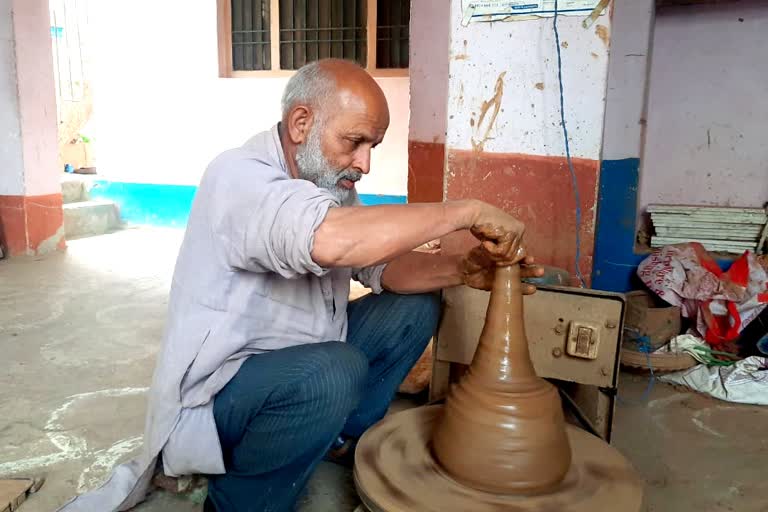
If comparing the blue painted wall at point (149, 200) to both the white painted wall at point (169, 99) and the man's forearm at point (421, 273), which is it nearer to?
the white painted wall at point (169, 99)

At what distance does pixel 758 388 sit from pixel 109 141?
6978mm

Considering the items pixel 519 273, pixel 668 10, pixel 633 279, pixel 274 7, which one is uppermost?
pixel 274 7

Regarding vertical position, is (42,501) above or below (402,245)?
below

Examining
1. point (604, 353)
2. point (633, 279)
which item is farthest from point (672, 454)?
point (633, 279)

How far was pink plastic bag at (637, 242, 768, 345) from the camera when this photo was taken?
289cm

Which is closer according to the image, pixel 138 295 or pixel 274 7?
pixel 138 295

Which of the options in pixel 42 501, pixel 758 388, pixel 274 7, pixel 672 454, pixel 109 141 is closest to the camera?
pixel 42 501

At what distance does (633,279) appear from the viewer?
3588 mm

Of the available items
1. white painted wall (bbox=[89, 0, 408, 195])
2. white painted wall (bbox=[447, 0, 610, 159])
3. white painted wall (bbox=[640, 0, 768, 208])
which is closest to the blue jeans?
white painted wall (bbox=[447, 0, 610, 159])

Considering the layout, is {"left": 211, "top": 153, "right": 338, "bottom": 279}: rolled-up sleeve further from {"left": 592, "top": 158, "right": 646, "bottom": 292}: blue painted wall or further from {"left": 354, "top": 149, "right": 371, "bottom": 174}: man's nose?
{"left": 592, "top": 158, "right": 646, "bottom": 292}: blue painted wall

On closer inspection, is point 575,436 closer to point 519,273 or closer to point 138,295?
point 519,273

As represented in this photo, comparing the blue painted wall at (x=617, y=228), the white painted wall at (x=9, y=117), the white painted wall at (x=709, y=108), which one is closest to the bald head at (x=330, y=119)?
the blue painted wall at (x=617, y=228)

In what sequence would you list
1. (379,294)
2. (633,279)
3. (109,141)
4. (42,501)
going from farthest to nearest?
(109,141)
(633,279)
(379,294)
(42,501)

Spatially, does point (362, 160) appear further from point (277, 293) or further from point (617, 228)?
point (617, 228)
